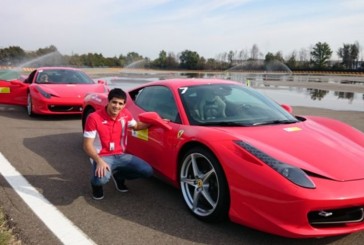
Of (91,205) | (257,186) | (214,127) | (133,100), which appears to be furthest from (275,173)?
(133,100)

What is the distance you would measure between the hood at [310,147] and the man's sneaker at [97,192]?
4.56 ft

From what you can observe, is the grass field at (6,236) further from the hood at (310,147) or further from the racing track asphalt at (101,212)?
the hood at (310,147)

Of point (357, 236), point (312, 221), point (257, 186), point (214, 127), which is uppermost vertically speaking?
point (214, 127)

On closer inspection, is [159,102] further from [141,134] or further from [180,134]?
[180,134]

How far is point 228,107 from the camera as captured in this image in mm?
4199

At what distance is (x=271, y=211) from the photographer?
285 cm

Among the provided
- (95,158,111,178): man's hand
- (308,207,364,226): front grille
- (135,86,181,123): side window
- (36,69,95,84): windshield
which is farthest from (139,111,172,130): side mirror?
(36,69,95,84): windshield

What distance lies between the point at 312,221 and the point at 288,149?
2.14ft

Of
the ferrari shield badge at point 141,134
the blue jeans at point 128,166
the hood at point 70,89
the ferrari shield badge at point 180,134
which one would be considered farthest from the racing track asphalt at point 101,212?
the hood at point 70,89

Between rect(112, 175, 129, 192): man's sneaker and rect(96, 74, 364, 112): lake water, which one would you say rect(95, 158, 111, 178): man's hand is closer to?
rect(112, 175, 129, 192): man's sneaker

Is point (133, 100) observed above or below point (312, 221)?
above

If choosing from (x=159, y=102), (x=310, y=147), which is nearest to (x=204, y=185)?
(x=310, y=147)

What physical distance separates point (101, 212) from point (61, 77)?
7002 mm

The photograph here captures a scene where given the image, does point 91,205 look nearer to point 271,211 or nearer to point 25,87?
point 271,211
